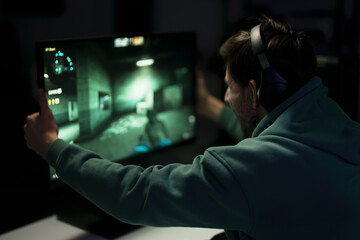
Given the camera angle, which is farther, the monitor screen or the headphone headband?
the monitor screen

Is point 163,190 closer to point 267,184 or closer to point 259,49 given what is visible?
point 267,184

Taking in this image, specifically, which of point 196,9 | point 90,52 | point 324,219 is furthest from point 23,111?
point 196,9

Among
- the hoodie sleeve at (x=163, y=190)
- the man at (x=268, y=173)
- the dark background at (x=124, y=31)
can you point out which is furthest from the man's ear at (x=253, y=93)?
the dark background at (x=124, y=31)

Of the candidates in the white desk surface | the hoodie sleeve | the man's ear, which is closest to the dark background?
the white desk surface

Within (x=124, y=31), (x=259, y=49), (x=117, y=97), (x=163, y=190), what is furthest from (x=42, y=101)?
(x=124, y=31)

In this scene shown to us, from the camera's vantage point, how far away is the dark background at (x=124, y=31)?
1.33 m

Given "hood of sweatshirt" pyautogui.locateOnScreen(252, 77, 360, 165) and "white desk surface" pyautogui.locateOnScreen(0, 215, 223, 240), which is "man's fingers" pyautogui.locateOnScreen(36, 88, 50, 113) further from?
"hood of sweatshirt" pyautogui.locateOnScreen(252, 77, 360, 165)

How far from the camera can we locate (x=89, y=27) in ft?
11.7

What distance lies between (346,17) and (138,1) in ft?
5.22

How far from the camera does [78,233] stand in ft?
3.80

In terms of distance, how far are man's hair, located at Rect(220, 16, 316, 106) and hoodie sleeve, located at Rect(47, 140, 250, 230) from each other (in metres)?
0.21

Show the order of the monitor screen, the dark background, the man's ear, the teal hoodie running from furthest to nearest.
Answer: the dark background
the monitor screen
the man's ear
the teal hoodie

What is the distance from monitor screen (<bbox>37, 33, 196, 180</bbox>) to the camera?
1101mm

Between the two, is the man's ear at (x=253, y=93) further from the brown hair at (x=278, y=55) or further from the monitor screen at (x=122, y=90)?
the monitor screen at (x=122, y=90)
